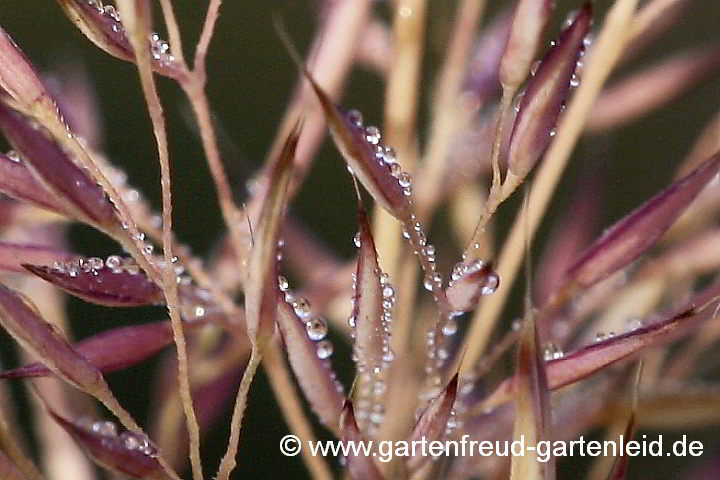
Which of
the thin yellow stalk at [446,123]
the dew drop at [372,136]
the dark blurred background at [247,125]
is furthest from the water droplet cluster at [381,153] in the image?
the dark blurred background at [247,125]

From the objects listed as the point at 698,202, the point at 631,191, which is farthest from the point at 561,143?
the point at 631,191

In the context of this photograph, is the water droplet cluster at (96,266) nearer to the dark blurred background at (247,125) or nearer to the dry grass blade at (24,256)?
the dry grass blade at (24,256)

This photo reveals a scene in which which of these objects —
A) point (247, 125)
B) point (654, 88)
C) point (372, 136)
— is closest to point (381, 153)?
point (372, 136)

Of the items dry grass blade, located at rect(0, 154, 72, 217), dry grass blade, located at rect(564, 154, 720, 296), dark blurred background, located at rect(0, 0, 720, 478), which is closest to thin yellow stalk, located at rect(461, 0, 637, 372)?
dry grass blade, located at rect(564, 154, 720, 296)

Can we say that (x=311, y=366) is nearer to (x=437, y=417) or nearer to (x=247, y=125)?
(x=437, y=417)

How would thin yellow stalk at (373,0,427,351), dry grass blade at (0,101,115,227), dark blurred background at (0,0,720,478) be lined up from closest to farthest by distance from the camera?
dry grass blade at (0,101,115,227), thin yellow stalk at (373,0,427,351), dark blurred background at (0,0,720,478)

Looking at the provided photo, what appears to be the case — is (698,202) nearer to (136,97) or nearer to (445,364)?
(445,364)

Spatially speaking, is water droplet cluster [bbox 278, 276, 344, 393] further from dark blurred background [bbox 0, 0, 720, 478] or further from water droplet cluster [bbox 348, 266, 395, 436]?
dark blurred background [bbox 0, 0, 720, 478]
